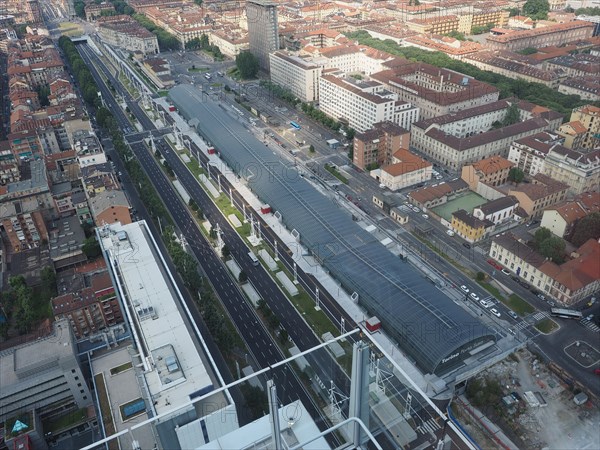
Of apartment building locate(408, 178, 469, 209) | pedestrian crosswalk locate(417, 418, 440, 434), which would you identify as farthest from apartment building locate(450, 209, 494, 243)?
pedestrian crosswalk locate(417, 418, 440, 434)

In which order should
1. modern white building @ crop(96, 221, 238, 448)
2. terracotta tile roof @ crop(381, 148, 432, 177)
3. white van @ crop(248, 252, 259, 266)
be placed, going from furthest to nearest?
terracotta tile roof @ crop(381, 148, 432, 177) < white van @ crop(248, 252, 259, 266) < modern white building @ crop(96, 221, 238, 448)

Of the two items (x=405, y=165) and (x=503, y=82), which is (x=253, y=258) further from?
(x=503, y=82)

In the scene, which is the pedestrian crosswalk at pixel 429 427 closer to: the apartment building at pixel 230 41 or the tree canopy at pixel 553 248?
the tree canopy at pixel 553 248

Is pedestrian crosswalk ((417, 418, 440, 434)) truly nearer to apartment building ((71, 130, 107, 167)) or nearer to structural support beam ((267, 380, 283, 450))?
structural support beam ((267, 380, 283, 450))

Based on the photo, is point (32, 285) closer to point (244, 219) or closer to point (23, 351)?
point (23, 351)

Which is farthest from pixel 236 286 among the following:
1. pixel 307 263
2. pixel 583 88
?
pixel 583 88

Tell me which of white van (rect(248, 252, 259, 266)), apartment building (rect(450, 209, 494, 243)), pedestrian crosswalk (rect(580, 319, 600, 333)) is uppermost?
apartment building (rect(450, 209, 494, 243))
